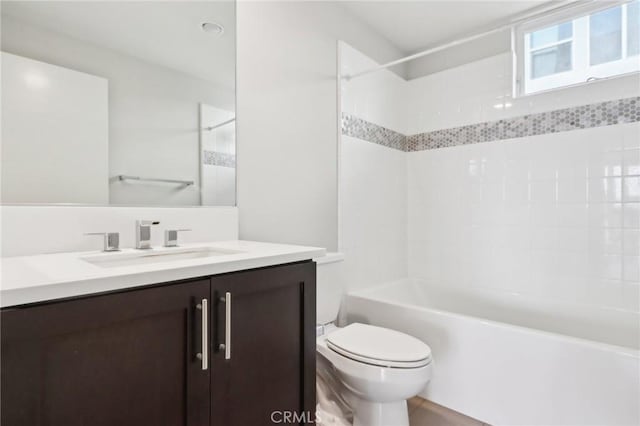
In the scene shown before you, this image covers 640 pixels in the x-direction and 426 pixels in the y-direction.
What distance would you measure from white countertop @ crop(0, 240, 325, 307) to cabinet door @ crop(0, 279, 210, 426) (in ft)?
0.07

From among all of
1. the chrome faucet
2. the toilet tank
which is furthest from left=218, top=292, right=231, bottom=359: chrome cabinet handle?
the toilet tank

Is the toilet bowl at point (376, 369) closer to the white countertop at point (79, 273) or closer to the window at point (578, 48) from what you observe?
the white countertop at point (79, 273)

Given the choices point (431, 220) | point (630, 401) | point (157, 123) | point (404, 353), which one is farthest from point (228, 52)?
point (630, 401)

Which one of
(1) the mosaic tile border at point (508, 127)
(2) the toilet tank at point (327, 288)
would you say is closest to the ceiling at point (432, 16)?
(1) the mosaic tile border at point (508, 127)

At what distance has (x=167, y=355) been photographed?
0.77m

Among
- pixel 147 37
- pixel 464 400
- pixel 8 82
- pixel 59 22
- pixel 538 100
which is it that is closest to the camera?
pixel 8 82

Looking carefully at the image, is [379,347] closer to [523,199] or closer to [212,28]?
[523,199]

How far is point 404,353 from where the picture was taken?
1469 mm

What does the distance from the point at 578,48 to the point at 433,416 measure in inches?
91.7

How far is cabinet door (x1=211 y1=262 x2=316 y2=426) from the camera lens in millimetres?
858

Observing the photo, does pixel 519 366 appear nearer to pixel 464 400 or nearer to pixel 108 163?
pixel 464 400

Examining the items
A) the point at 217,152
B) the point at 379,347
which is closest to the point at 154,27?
the point at 217,152

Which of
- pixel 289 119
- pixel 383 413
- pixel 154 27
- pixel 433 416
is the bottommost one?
pixel 433 416

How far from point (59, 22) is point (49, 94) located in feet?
0.86
